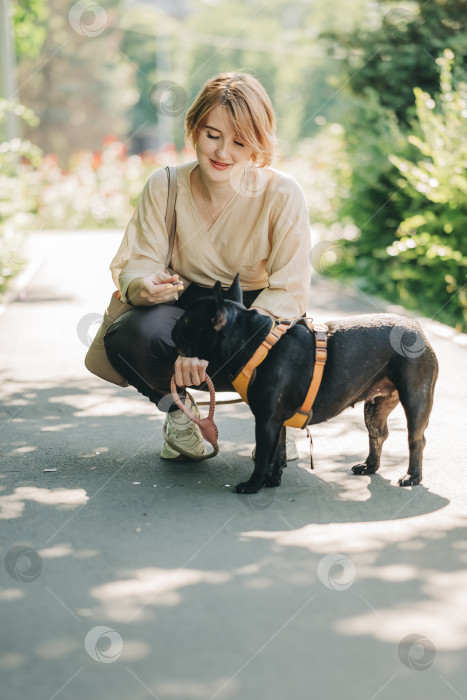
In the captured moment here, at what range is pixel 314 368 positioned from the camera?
410 cm

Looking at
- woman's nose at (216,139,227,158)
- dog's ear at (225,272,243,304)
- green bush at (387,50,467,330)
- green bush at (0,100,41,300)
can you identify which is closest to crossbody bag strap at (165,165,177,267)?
woman's nose at (216,139,227,158)

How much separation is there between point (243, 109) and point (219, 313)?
3.50 feet

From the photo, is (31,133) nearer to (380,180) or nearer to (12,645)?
(380,180)

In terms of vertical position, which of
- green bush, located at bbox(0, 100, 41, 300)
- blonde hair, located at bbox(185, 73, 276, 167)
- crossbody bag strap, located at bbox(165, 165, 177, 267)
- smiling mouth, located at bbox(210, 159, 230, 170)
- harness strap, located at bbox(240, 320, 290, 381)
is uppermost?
blonde hair, located at bbox(185, 73, 276, 167)

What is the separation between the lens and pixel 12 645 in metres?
2.79

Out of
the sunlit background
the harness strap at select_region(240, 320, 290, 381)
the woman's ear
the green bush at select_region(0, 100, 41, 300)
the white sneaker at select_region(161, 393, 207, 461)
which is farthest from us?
the green bush at select_region(0, 100, 41, 300)

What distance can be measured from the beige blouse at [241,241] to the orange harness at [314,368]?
346 millimetres

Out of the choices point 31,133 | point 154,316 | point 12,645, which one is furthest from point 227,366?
point 31,133

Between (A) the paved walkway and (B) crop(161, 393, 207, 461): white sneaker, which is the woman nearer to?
(B) crop(161, 393, 207, 461): white sneaker

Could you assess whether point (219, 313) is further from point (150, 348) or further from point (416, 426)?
point (416, 426)

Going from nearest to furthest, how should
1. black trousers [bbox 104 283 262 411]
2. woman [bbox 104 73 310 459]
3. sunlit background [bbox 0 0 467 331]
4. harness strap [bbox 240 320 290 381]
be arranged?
harness strap [bbox 240 320 290 381] → woman [bbox 104 73 310 459] → black trousers [bbox 104 283 262 411] → sunlit background [bbox 0 0 467 331]

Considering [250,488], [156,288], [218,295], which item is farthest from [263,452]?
[156,288]

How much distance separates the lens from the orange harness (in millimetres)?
4023

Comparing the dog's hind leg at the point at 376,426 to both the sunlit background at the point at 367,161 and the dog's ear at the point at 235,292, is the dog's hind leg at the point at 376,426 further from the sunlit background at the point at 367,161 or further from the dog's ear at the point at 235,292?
the sunlit background at the point at 367,161
